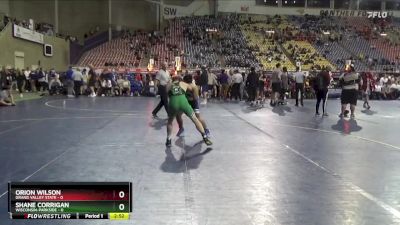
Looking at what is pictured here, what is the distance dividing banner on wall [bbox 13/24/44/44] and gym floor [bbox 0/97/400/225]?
1721 centimetres

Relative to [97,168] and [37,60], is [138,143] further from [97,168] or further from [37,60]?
[37,60]

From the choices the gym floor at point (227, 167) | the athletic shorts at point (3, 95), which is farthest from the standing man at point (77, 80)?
the gym floor at point (227, 167)

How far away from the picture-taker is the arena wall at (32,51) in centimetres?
2688

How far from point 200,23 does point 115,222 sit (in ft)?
131

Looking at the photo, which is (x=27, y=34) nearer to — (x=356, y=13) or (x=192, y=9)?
(x=192, y=9)

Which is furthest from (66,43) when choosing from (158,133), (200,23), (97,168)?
(97,168)

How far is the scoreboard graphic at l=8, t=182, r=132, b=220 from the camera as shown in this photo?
2.85 m

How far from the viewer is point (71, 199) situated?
2857 mm

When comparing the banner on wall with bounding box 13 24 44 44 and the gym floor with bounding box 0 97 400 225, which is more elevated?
the banner on wall with bounding box 13 24 44 44

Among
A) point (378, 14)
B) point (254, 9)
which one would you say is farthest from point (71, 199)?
point (378, 14)

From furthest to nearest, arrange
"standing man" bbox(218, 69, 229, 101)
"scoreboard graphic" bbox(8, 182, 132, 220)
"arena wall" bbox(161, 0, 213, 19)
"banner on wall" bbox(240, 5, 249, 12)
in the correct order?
"banner on wall" bbox(240, 5, 249, 12) < "arena wall" bbox(161, 0, 213, 19) < "standing man" bbox(218, 69, 229, 101) < "scoreboard graphic" bbox(8, 182, 132, 220)

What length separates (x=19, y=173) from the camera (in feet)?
20.4

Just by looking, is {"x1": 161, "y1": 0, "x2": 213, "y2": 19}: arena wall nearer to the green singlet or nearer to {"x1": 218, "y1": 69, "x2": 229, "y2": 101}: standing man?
{"x1": 218, "y1": 69, "x2": 229, "y2": 101}: standing man

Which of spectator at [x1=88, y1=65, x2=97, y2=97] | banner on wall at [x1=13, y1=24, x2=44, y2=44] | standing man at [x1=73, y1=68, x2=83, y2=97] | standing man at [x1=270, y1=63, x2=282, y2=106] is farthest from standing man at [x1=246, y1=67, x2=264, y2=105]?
banner on wall at [x1=13, y1=24, x2=44, y2=44]
